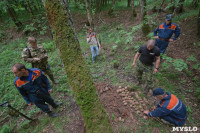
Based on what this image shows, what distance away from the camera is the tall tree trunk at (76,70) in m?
1.58

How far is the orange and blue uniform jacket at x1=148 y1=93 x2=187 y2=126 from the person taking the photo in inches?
103

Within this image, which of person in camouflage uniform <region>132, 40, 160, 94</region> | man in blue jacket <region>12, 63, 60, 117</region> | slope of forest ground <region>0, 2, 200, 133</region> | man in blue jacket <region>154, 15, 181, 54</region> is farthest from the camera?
man in blue jacket <region>154, 15, 181, 54</region>

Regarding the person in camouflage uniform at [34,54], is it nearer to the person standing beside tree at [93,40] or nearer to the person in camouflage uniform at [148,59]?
the person standing beside tree at [93,40]

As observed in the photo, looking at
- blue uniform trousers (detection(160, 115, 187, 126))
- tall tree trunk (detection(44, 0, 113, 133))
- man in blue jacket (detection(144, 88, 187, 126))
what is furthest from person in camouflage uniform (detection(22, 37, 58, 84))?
blue uniform trousers (detection(160, 115, 187, 126))

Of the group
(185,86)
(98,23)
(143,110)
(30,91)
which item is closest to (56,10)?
(30,91)

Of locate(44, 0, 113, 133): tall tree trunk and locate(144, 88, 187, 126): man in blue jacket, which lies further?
locate(144, 88, 187, 126): man in blue jacket

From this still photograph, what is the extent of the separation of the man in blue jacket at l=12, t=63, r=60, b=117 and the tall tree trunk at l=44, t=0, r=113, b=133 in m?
1.35

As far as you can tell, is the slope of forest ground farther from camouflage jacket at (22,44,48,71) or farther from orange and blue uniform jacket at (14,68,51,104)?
camouflage jacket at (22,44,48,71)

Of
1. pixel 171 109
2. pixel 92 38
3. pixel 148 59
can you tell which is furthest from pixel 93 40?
pixel 171 109

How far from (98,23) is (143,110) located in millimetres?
12553

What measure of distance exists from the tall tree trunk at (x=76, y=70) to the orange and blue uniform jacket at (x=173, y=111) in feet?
6.32

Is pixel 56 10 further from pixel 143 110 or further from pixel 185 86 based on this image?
pixel 185 86

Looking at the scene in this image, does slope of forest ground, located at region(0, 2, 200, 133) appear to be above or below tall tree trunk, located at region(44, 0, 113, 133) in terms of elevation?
below

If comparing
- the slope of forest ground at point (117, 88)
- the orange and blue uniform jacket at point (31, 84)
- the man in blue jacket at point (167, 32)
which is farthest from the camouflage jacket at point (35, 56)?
the man in blue jacket at point (167, 32)
